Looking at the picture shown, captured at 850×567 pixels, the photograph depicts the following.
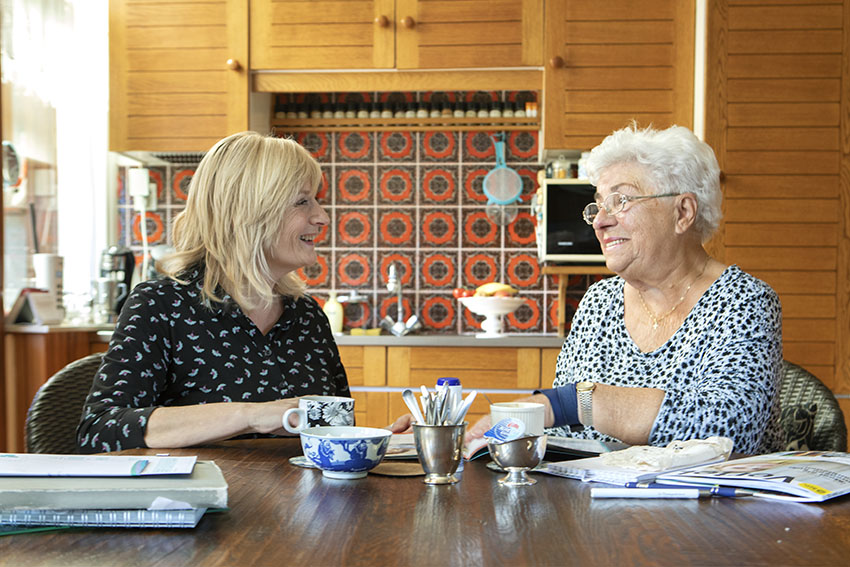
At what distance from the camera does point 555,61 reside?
3752 mm

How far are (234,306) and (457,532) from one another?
0.99 meters

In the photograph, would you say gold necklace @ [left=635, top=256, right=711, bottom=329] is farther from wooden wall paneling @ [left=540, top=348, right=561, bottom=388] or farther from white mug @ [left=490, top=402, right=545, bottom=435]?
wooden wall paneling @ [left=540, top=348, right=561, bottom=388]

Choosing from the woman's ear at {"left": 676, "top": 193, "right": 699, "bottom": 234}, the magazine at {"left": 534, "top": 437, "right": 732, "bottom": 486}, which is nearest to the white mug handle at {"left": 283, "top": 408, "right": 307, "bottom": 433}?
the magazine at {"left": 534, "top": 437, "right": 732, "bottom": 486}

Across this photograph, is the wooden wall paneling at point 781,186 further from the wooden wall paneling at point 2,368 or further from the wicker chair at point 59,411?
the wooden wall paneling at point 2,368

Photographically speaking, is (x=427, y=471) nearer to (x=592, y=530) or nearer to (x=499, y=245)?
(x=592, y=530)

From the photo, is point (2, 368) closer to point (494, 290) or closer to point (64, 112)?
point (64, 112)

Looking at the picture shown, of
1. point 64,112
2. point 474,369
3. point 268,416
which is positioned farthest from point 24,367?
point 268,416

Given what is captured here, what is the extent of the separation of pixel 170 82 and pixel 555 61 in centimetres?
172

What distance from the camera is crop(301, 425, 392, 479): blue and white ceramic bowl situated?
1225 mm

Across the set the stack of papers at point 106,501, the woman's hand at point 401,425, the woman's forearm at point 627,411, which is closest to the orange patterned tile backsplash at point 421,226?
the woman's hand at point 401,425

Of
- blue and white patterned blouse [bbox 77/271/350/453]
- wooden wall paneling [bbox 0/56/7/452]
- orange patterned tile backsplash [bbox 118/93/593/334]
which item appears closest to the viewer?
blue and white patterned blouse [bbox 77/271/350/453]

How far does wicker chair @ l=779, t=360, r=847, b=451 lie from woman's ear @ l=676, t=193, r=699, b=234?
1.29ft

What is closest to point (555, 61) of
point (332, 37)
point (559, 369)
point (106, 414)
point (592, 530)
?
Answer: point (332, 37)

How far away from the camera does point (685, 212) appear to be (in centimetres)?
199
